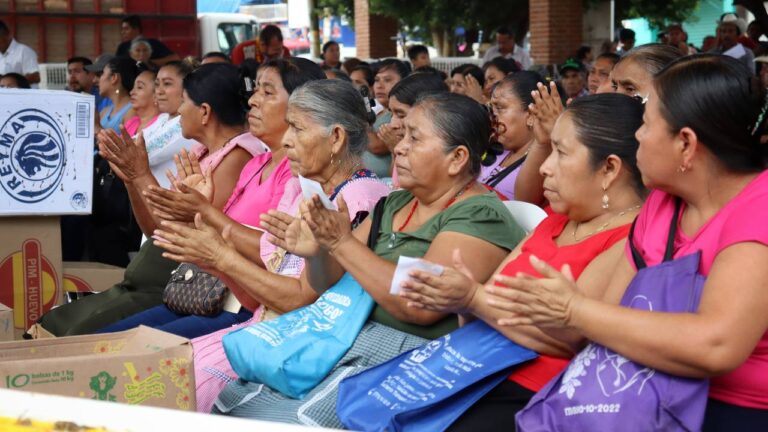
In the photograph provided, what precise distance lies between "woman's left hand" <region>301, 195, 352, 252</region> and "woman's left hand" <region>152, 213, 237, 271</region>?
0.46m

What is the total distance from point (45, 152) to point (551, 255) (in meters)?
3.00

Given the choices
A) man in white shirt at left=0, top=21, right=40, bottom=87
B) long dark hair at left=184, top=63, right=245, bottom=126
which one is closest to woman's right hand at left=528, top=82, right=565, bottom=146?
long dark hair at left=184, top=63, right=245, bottom=126

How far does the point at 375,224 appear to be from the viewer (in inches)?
137

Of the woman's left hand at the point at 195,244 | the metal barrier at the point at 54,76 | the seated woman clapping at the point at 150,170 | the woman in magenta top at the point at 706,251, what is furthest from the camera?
the metal barrier at the point at 54,76

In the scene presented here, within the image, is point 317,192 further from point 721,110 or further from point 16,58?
point 16,58

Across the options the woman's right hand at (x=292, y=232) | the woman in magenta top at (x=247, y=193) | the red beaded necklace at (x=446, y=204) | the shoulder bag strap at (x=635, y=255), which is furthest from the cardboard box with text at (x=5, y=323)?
the shoulder bag strap at (x=635, y=255)

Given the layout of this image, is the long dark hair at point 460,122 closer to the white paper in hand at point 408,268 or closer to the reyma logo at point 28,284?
the white paper in hand at point 408,268

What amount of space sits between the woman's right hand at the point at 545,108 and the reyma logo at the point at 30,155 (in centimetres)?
241

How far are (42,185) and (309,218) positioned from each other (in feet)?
7.90

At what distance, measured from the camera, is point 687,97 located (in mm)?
2357

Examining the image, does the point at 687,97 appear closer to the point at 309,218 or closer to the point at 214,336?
the point at 309,218

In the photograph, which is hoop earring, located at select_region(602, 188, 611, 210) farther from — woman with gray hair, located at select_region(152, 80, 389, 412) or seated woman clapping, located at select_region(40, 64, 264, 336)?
seated woman clapping, located at select_region(40, 64, 264, 336)

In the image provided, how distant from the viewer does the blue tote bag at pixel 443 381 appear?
2.68 metres

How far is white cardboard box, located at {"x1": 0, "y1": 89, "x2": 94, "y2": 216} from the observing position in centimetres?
496
